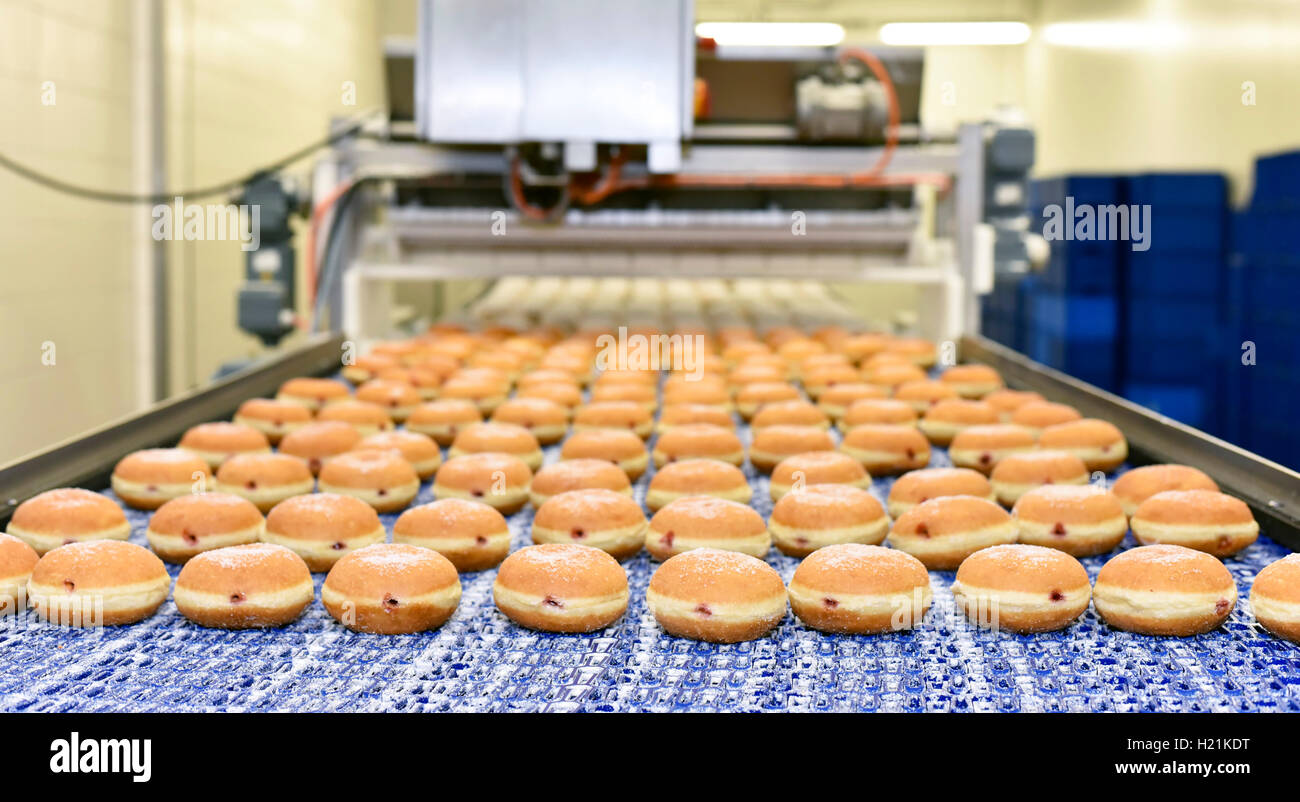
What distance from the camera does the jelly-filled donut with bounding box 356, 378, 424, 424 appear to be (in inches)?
95.8

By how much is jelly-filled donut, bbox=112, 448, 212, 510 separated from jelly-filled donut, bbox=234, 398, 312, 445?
1.35ft

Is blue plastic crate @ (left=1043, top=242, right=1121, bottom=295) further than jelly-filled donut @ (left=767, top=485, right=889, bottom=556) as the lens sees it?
Yes

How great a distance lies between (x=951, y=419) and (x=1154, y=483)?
0.57 metres

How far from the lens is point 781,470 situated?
1.81m

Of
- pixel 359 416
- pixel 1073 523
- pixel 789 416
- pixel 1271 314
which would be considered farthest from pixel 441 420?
pixel 1271 314

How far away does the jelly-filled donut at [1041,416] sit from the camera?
2.20 m

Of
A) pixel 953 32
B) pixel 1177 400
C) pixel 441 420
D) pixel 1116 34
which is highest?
pixel 953 32

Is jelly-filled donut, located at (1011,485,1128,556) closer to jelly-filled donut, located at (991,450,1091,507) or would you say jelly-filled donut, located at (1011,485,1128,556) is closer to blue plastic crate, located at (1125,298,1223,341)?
jelly-filled donut, located at (991,450,1091,507)

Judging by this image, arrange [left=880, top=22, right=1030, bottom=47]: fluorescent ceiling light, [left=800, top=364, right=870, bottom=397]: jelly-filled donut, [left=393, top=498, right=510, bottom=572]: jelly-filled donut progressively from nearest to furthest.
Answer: [left=393, top=498, right=510, bottom=572]: jelly-filled donut, [left=800, top=364, right=870, bottom=397]: jelly-filled donut, [left=880, top=22, right=1030, bottom=47]: fluorescent ceiling light

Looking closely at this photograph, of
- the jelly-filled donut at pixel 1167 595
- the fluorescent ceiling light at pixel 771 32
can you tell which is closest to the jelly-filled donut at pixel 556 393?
the jelly-filled donut at pixel 1167 595

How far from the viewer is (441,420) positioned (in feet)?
7.32

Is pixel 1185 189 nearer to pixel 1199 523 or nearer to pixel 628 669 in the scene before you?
pixel 1199 523

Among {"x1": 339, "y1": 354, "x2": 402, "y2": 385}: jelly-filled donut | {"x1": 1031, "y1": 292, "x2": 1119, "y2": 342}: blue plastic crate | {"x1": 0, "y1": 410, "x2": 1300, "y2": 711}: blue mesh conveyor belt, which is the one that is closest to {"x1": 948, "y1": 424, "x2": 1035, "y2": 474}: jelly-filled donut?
{"x1": 0, "y1": 410, "x2": 1300, "y2": 711}: blue mesh conveyor belt

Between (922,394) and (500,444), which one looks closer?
(500,444)
